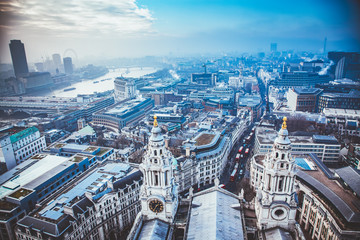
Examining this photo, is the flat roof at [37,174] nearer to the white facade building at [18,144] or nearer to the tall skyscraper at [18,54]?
the white facade building at [18,144]

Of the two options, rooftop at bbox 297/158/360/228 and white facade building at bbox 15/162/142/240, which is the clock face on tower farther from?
rooftop at bbox 297/158/360/228

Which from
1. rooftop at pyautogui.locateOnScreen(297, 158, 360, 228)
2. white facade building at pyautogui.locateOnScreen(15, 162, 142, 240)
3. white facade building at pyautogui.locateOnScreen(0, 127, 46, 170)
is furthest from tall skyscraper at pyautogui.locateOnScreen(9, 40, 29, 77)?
rooftop at pyautogui.locateOnScreen(297, 158, 360, 228)

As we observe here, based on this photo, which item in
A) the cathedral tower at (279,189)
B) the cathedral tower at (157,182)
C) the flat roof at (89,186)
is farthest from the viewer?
the flat roof at (89,186)

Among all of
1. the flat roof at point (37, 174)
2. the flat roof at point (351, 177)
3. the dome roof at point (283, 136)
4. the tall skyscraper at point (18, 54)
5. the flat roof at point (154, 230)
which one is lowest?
the flat roof at point (37, 174)

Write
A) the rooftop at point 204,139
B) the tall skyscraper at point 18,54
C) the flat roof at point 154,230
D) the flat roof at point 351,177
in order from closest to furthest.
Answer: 1. the flat roof at point 154,230
2. the flat roof at point 351,177
3. the rooftop at point 204,139
4. the tall skyscraper at point 18,54

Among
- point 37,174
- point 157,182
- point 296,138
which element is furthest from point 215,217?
point 296,138

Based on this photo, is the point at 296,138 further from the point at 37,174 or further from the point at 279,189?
the point at 37,174

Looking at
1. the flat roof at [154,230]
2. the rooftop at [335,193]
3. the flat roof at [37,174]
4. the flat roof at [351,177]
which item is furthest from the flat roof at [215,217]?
the flat roof at [37,174]
